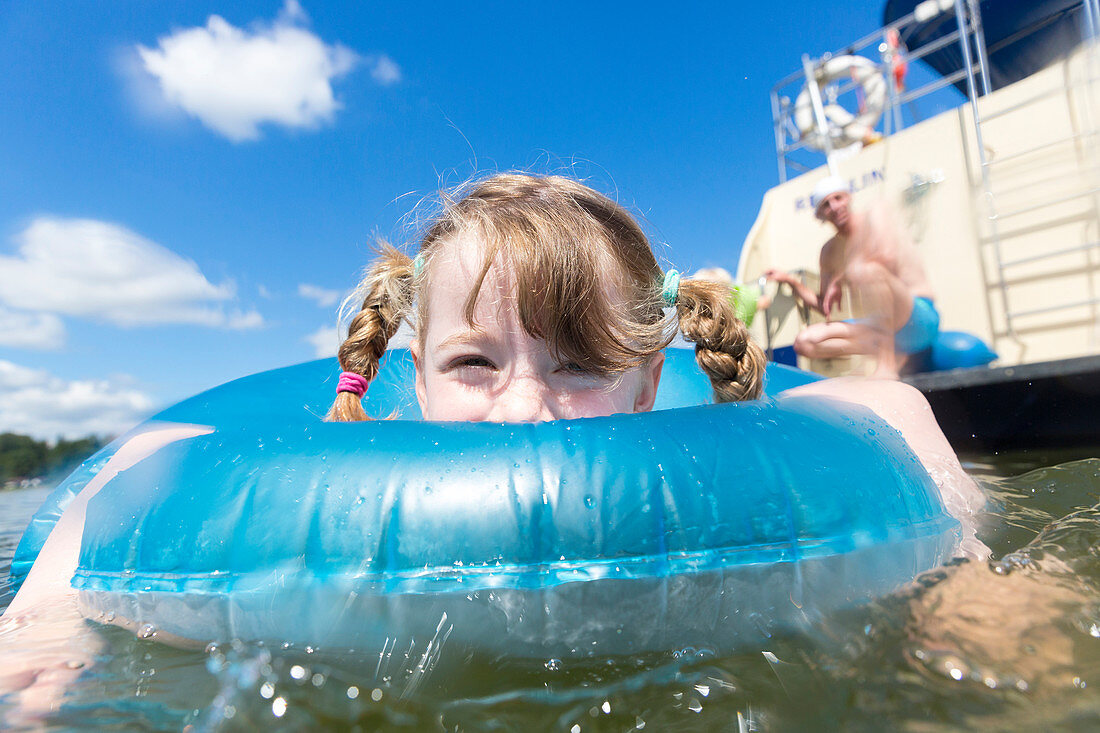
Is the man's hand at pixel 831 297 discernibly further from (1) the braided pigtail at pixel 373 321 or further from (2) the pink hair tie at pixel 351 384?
(2) the pink hair tie at pixel 351 384

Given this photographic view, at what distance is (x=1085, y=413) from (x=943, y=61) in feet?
20.3

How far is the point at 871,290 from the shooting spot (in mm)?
3875

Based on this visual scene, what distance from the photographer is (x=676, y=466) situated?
917 millimetres

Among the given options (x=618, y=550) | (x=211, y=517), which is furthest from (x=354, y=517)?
(x=618, y=550)

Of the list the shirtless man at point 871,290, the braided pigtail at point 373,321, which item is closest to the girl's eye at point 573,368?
the braided pigtail at point 373,321

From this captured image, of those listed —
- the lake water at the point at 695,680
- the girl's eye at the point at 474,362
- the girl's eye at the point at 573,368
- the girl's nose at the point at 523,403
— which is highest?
the girl's eye at the point at 474,362

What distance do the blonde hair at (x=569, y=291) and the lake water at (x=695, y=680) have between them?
0.65 m

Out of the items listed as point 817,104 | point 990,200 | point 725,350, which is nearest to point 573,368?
point 725,350

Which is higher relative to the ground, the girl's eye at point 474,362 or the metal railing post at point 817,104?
the metal railing post at point 817,104

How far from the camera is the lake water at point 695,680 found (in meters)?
0.68

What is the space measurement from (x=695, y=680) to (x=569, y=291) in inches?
31.2

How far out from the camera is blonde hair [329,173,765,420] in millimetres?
1336

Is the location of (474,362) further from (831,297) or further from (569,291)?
(831,297)

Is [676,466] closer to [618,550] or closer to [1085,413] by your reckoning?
[618,550]
